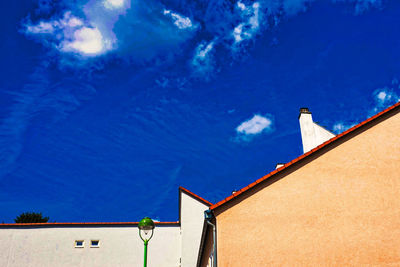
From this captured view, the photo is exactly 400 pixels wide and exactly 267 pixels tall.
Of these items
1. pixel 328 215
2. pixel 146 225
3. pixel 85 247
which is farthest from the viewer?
pixel 85 247

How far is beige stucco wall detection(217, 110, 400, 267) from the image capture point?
40.1 feet

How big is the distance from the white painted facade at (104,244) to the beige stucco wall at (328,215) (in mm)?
14006

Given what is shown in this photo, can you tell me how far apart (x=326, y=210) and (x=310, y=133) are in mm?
7767

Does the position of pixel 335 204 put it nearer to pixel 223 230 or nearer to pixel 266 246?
pixel 266 246

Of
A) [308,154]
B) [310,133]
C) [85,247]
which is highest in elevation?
[310,133]

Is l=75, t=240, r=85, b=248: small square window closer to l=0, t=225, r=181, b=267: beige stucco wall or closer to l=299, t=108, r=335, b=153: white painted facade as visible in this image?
l=0, t=225, r=181, b=267: beige stucco wall

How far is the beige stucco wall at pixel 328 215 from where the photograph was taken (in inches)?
482

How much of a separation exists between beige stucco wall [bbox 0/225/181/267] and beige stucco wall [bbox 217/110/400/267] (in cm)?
1503

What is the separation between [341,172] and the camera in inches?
535

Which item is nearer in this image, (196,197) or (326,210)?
(326,210)

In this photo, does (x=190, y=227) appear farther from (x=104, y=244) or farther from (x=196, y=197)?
(x=104, y=244)

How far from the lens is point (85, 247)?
998 inches

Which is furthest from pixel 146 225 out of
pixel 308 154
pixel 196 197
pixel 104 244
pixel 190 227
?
pixel 104 244

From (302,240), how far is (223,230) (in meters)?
3.00
